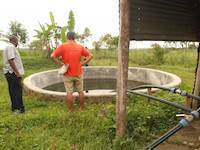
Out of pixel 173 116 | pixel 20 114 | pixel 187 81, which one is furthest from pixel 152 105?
pixel 187 81

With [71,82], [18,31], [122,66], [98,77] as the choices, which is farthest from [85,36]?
[122,66]

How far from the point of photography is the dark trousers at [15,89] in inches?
245

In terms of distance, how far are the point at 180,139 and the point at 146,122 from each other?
68 cm

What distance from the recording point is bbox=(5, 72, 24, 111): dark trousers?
6230 mm

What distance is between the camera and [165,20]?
16.8ft

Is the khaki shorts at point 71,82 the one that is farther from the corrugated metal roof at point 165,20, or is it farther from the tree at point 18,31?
the tree at point 18,31

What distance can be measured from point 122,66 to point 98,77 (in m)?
8.08

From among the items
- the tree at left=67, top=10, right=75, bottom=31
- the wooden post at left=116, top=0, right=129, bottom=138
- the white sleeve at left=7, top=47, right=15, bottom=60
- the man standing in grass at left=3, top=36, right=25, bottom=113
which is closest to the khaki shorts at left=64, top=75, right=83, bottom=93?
the man standing in grass at left=3, top=36, right=25, bottom=113

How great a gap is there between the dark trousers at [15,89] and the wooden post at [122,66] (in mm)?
2686

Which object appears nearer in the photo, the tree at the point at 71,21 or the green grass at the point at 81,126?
the green grass at the point at 81,126

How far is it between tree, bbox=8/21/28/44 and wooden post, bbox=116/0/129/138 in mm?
13939

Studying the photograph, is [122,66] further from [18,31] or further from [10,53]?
[18,31]

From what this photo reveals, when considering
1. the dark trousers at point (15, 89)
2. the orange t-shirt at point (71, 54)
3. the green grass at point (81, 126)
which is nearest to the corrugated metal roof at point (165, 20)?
the green grass at point (81, 126)

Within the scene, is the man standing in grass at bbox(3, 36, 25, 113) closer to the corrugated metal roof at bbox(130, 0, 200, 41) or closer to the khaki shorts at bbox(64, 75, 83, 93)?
the khaki shorts at bbox(64, 75, 83, 93)
